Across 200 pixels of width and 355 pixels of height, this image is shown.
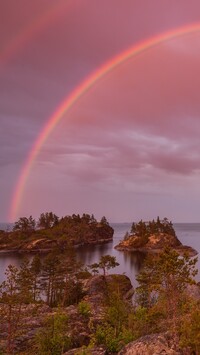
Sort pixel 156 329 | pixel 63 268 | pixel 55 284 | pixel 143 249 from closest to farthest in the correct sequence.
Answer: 1. pixel 156 329
2. pixel 55 284
3. pixel 63 268
4. pixel 143 249

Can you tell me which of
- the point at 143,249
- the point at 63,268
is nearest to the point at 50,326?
the point at 63,268

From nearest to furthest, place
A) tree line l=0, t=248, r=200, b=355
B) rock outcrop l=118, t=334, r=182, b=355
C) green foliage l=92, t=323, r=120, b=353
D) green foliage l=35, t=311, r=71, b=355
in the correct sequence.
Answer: rock outcrop l=118, t=334, r=182, b=355 < tree line l=0, t=248, r=200, b=355 < green foliage l=35, t=311, r=71, b=355 < green foliage l=92, t=323, r=120, b=353

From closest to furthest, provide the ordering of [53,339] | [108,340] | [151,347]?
1. [151,347]
2. [53,339]
3. [108,340]

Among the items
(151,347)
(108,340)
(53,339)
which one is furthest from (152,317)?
(53,339)

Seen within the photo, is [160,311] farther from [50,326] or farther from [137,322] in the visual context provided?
[50,326]

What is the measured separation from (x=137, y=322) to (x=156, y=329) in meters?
2.05

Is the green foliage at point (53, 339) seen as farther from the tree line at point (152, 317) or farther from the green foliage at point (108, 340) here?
the green foliage at point (108, 340)

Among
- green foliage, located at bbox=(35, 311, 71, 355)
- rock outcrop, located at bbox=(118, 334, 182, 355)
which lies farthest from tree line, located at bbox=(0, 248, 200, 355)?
rock outcrop, located at bbox=(118, 334, 182, 355)

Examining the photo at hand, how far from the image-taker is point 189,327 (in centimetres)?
2273

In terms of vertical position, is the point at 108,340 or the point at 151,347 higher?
the point at 151,347

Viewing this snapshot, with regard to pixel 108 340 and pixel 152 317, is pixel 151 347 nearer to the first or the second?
pixel 152 317

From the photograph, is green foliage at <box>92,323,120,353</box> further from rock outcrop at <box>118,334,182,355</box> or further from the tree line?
rock outcrop at <box>118,334,182,355</box>

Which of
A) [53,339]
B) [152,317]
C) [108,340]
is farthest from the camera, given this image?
[108,340]

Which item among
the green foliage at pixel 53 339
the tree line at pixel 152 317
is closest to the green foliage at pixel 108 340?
the tree line at pixel 152 317
